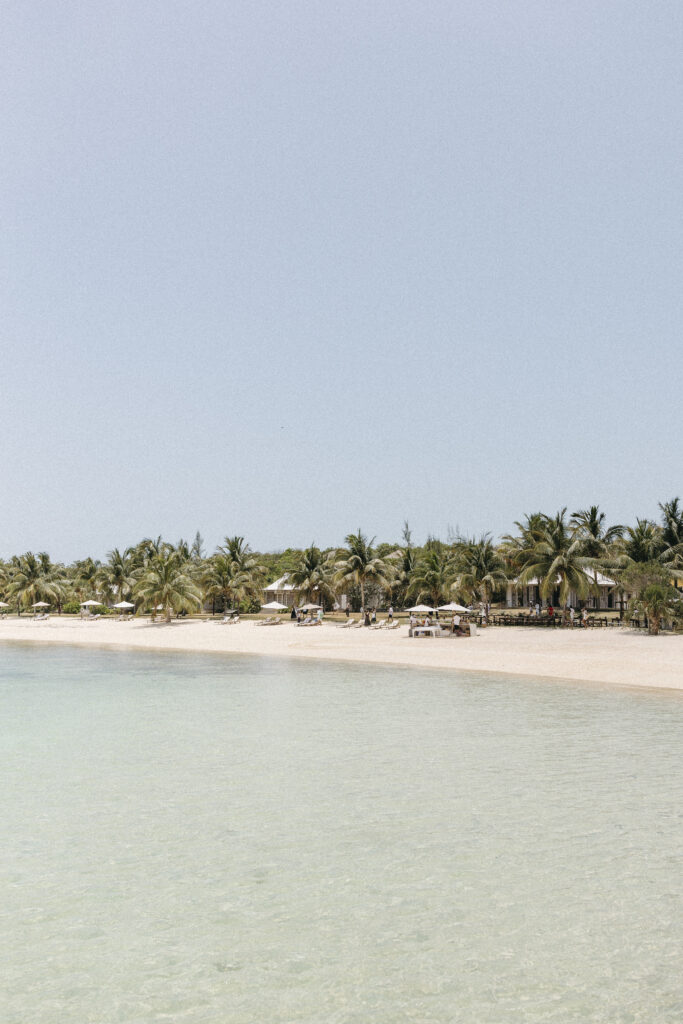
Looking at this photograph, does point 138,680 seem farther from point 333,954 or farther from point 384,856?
point 333,954

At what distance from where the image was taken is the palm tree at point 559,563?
144 ft

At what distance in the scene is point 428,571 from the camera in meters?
53.3

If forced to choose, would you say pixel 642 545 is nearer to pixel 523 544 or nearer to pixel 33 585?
pixel 523 544

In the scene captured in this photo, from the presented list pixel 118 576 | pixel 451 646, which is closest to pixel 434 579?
pixel 451 646

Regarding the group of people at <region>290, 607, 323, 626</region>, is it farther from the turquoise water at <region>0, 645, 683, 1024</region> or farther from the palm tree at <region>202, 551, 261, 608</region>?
the turquoise water at <region>0, 645, 683, 1024</region>

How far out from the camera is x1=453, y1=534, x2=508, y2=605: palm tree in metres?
49.0

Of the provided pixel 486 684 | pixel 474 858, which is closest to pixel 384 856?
pixel 474 858

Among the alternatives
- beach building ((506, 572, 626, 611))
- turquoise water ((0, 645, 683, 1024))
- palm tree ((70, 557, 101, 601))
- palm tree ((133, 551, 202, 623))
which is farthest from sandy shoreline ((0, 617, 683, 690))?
palm tree ((70, 557, 101, 601))

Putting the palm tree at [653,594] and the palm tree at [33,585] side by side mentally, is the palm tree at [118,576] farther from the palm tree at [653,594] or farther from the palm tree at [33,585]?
the palm tree at [653,594]

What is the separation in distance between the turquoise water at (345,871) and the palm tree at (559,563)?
2416 centimetres

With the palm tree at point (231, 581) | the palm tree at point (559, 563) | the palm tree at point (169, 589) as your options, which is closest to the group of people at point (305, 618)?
the palm tree at point (231, 581)

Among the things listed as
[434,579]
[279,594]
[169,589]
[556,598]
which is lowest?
[556,598]

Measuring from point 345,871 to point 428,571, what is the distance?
1734 inches

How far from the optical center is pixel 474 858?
32.9ft
